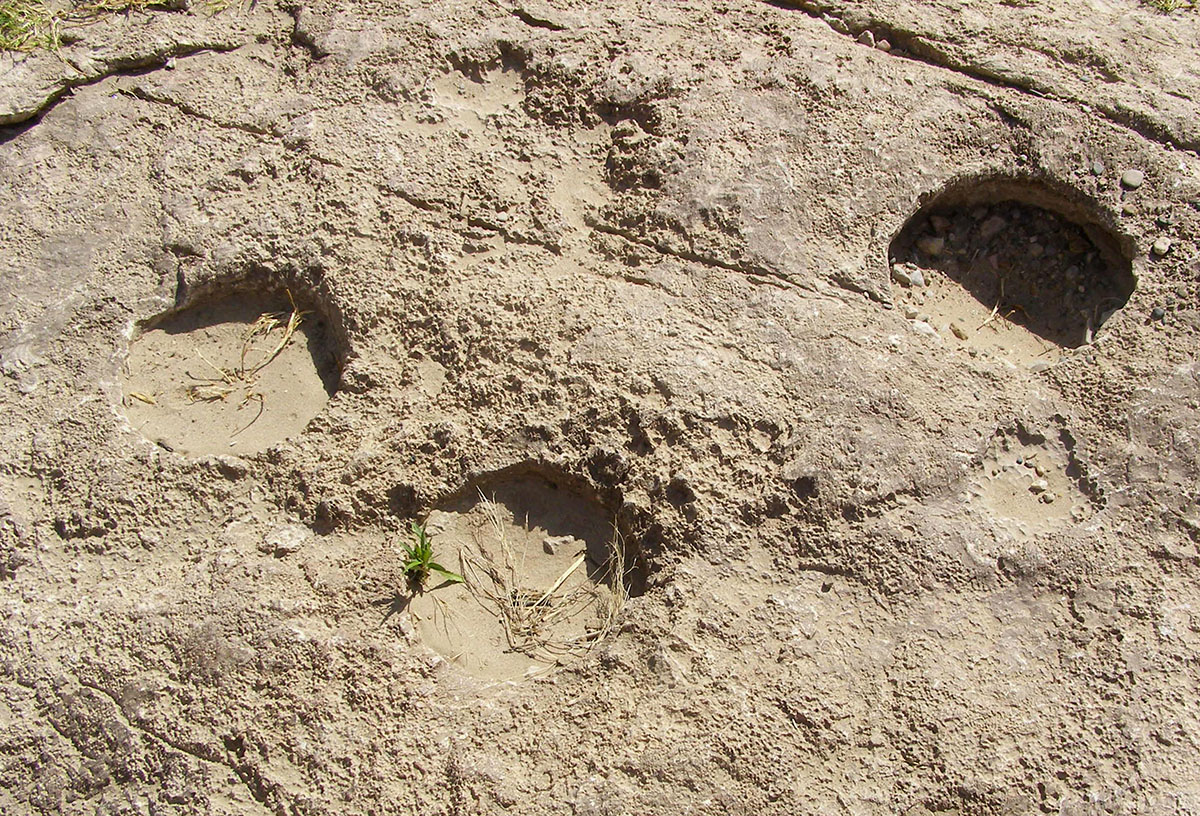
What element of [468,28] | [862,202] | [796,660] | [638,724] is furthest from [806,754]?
[468,28]

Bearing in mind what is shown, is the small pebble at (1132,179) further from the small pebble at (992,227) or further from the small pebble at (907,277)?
the small pebble at (907,277)

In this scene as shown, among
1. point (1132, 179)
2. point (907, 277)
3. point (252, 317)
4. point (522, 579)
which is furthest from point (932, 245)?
point (252, 317)

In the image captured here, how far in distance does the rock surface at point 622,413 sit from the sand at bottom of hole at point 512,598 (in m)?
0.06

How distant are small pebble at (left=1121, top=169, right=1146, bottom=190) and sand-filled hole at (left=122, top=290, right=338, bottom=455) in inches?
85.8

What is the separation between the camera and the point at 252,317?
2641 mm

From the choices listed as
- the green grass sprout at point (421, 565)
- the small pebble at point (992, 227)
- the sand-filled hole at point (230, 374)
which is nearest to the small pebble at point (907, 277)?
the small pebble at point (992, 227)

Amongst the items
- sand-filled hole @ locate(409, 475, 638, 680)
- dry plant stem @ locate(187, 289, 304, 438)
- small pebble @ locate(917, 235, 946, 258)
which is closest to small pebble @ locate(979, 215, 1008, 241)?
small pebble @ locate(917, 235, 946, 258)

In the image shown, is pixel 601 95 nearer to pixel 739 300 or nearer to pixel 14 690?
pixel 739 300

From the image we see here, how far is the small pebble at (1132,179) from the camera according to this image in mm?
2705

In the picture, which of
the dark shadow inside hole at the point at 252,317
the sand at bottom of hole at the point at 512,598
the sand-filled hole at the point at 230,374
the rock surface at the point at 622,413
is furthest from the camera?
the dark shadow inside hole at the point at 252,317

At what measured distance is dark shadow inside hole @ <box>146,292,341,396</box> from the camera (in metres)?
2.60

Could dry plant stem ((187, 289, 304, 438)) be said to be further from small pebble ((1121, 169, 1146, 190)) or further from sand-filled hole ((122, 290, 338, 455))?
small pebble ((1121, 169, 1146, 190))

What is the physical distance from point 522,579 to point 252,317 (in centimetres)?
103

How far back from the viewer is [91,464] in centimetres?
238
